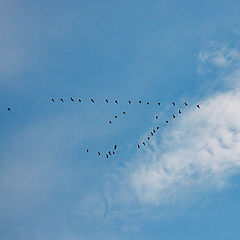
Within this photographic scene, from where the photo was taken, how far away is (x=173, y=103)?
224ft

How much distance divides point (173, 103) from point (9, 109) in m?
71.6

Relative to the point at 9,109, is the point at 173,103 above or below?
below

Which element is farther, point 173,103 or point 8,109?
point 8,109

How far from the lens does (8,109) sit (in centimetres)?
7656

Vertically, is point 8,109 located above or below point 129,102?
above

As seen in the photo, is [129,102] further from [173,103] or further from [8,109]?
[8,109]

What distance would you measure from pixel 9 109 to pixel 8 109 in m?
0.73

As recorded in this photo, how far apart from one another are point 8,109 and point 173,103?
2847 inches

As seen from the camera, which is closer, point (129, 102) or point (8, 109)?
point (129, 102)

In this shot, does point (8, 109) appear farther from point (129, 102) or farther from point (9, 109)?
point (129, 102)

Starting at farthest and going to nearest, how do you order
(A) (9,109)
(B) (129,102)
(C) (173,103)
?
(A) (9,109) < (C) (173,103) < (B) (129,102)

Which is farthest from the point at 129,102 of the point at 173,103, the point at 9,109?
the point at 9,109

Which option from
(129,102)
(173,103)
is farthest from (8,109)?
(173,103)

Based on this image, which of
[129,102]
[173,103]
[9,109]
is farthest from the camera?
[9,109]
